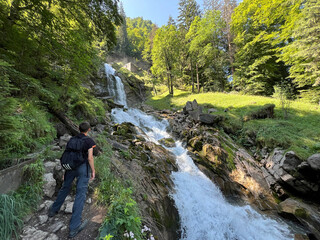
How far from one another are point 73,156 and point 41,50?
190 inches

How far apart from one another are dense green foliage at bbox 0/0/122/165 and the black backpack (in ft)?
4.16

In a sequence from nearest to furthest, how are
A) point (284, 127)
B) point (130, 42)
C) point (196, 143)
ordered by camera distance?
point (284, 127)
point (196, 143)
point (130, 42)

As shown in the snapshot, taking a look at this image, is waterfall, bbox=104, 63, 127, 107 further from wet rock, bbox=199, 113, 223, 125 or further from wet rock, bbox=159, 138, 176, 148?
wet rock, bbox=199, 113, 223, 125

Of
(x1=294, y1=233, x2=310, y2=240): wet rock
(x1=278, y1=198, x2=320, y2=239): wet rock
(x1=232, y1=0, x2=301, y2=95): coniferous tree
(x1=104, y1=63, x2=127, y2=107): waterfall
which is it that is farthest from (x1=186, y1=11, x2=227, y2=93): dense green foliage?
(x1=294, y1=233, x2=310, y2=240): wet rock

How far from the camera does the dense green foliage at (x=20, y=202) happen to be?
1878 millimetres

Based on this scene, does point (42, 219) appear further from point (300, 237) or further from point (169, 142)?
point (169, 142)

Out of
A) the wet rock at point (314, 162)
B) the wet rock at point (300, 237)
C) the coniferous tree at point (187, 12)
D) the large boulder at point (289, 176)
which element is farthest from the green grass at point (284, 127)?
the coniferous tree at point (187, 12)

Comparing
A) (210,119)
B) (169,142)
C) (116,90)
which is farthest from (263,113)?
(116,90)

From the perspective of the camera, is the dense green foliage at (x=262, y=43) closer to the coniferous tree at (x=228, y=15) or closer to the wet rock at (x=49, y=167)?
the coniferous tree at (x=228, y=15)

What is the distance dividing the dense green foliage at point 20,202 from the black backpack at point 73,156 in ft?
2.84

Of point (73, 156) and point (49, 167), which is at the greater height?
point (73, 156)

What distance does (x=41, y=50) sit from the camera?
15.3ft

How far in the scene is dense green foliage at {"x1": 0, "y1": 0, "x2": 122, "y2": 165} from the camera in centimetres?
378

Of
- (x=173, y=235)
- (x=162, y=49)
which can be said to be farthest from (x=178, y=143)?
(x=162, y=49)
